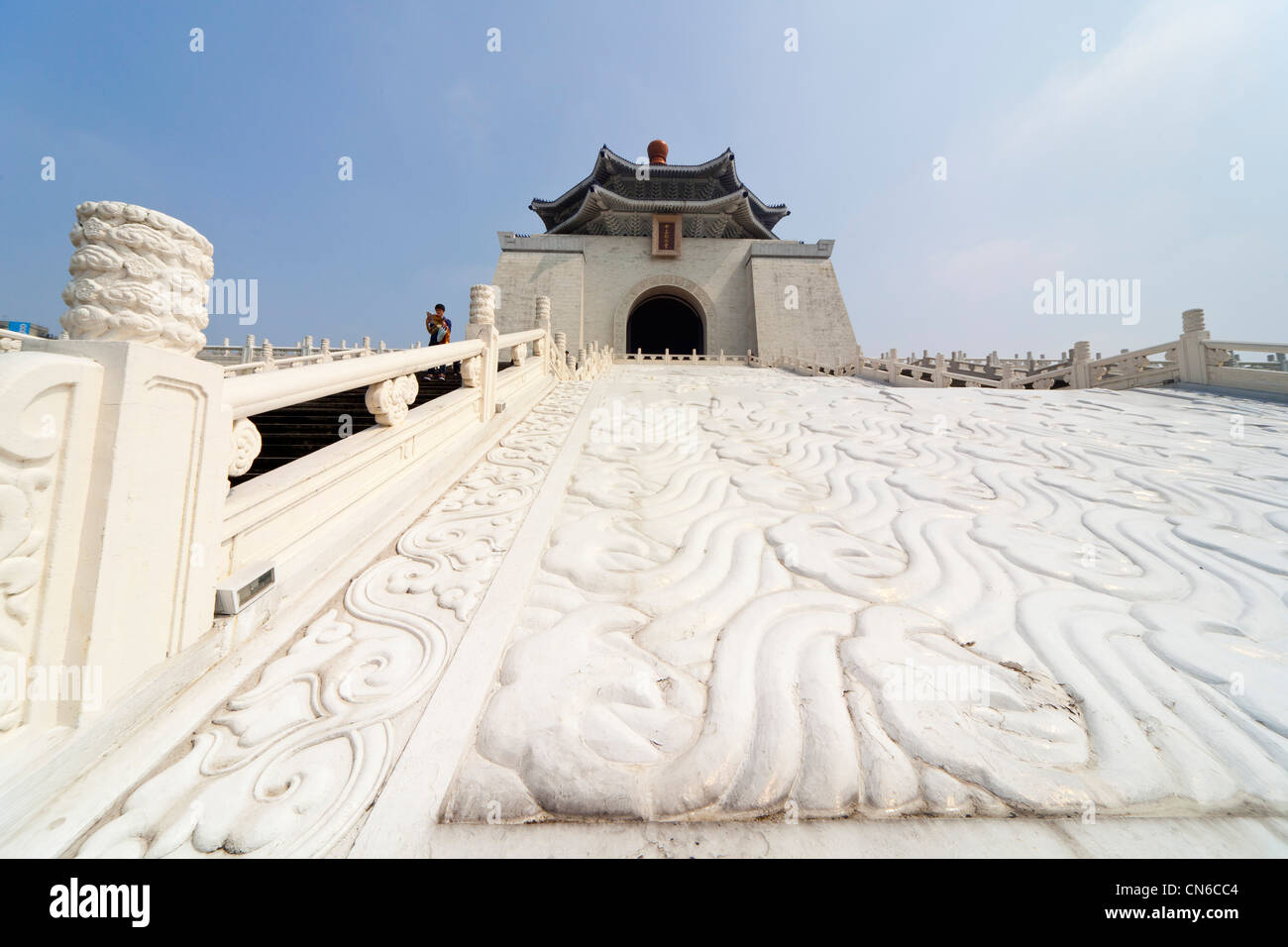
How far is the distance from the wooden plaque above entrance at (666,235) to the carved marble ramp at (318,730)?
68.9ft

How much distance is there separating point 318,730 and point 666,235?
74.2ft

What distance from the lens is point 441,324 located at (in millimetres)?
7215

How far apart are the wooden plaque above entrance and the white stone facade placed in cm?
39

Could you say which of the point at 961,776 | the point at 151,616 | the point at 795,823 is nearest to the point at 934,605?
the point at 961,776

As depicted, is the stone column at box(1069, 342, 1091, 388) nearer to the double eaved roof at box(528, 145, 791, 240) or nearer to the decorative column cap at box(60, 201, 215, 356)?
the decorative column cap at box(60, 201, 215, 356)

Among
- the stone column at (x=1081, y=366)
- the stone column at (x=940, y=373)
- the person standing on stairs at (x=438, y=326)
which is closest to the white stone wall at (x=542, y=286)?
the person standing on stairs at (x=438, y=326)

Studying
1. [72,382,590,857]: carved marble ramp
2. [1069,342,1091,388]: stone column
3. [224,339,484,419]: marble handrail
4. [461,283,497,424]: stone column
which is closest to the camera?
[72,382,590,857]: carved marble ramp

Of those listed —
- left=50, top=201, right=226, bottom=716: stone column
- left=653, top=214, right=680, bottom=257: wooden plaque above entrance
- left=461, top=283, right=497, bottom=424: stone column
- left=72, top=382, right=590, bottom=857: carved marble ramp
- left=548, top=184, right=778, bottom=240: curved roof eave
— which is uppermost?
left=548, top=184, right=778, bottom=240: curved roof eave

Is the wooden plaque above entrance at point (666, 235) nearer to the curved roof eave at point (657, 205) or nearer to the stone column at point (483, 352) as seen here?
the curved roof eave at point (657, 205)

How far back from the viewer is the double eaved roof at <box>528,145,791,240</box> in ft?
67.2

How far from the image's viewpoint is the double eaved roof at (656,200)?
67.2ft

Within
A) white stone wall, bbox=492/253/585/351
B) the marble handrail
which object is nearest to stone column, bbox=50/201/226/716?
the marble handrail

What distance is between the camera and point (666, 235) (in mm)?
20766

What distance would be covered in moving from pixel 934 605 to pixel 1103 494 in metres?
2.62
